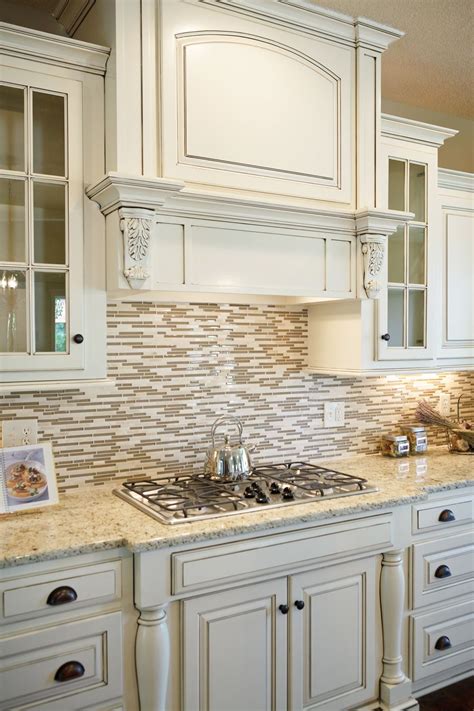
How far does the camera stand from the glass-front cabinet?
265 centimetres

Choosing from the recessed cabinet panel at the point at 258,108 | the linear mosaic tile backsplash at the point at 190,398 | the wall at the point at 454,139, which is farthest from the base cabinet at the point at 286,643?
the wall at the point at 454,139

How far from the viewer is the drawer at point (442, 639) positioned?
2.37m

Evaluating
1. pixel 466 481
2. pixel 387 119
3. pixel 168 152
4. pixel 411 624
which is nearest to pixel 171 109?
pixel 168 152

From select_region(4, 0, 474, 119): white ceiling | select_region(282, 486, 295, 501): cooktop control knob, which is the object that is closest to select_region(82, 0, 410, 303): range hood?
select_region(4, 0, 474, 119): white ceiling

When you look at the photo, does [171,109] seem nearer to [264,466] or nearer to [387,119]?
[387,119]

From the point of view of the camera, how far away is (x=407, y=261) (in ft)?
8.97

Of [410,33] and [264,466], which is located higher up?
[410,33]

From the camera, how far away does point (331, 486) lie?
223cm

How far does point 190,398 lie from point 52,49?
1.36 metres

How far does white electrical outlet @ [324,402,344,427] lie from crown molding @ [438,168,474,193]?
122 cm

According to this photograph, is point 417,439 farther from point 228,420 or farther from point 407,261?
point 228,420

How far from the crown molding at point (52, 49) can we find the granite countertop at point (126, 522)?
149cm

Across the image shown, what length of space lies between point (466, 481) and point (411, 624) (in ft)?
2.03

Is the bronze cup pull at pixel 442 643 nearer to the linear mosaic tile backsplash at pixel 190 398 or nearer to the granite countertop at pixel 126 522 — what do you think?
the granite countertop at pixel 126 522
